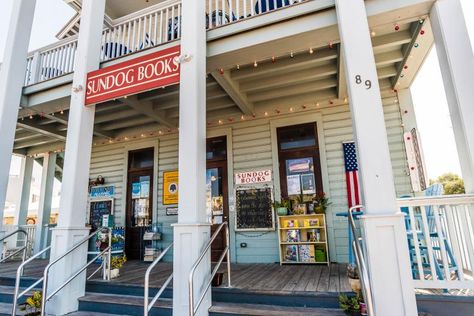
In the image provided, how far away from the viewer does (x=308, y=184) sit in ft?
18.1

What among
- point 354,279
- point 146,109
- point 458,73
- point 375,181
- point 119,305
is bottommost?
point 119,305

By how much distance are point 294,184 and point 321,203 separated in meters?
0.67

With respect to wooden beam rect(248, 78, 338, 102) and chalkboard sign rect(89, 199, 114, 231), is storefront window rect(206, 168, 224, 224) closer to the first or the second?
wooden beam rect(248, 78, 338, 102)

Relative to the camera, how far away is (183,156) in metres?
3.18

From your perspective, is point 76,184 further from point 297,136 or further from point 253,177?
point 297,136

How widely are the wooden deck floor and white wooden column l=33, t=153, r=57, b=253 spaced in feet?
9.43

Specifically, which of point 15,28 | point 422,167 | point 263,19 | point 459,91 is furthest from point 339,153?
point 15,28

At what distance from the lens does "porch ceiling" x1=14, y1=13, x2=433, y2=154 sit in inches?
158

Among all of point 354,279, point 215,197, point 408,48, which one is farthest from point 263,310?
point 408,48

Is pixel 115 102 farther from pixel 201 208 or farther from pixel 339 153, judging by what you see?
pixel 339 153

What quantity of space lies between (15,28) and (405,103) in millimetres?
6912

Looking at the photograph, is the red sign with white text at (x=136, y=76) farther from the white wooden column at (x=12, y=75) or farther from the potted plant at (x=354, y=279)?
the potted plant at (x=354, y=279)

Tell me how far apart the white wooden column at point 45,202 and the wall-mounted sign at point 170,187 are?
3.82m

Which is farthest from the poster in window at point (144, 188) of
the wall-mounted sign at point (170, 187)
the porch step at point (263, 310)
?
the porch step at point (263, 310)
